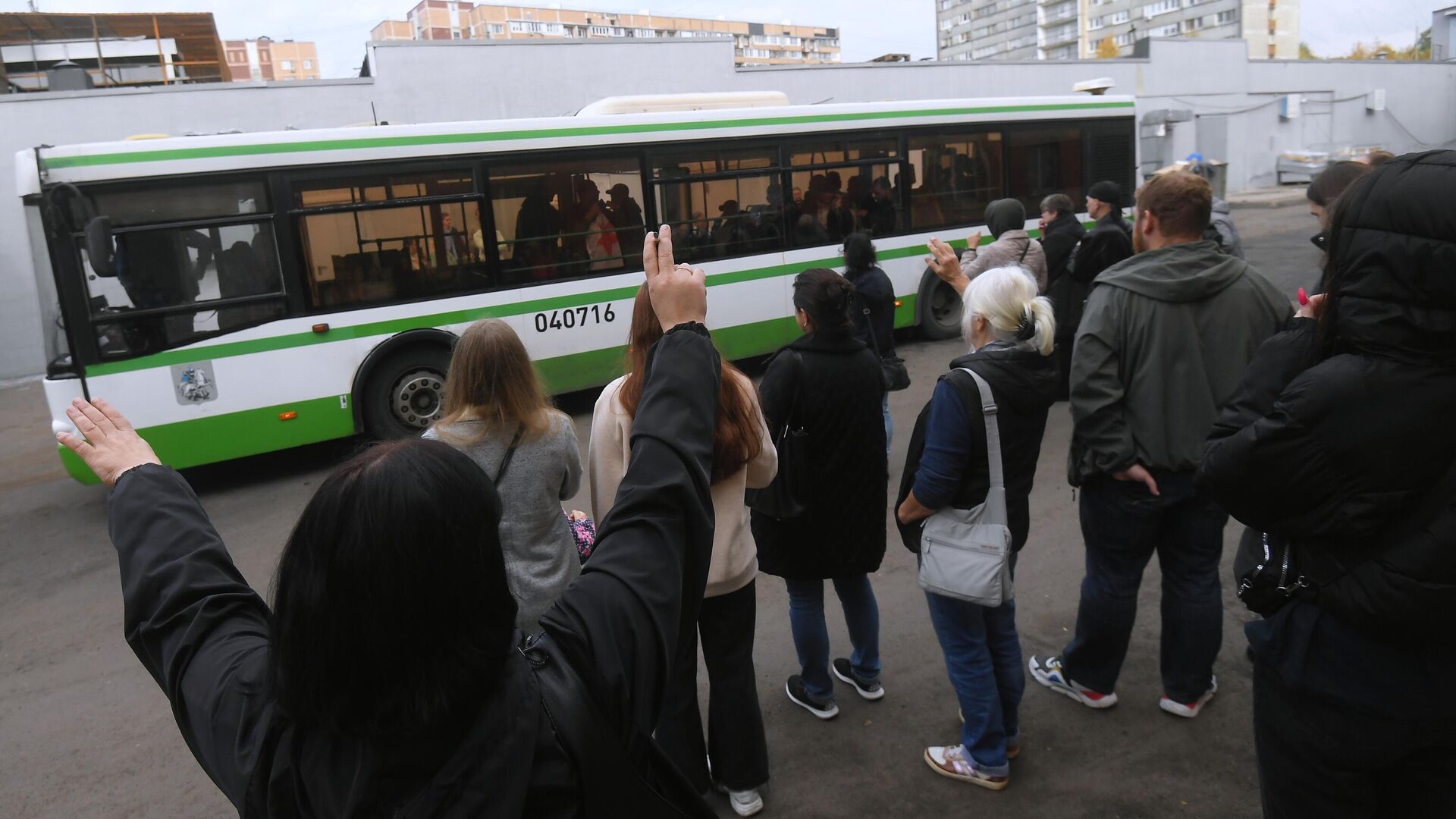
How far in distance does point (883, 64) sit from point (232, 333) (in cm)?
1949

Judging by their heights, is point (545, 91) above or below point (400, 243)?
above

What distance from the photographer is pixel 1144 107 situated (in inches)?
1203

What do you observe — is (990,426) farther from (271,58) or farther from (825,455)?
(271,58)

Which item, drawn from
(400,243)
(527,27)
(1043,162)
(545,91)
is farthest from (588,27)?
(400,243)

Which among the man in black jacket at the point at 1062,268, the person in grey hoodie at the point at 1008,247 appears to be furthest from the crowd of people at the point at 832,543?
the man in black jacket at the point at 1062,268

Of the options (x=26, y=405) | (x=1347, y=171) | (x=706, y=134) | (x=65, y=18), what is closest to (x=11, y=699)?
(x=1347, y=171)

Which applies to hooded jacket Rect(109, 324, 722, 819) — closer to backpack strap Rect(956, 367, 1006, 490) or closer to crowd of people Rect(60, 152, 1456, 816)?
crowd of people Rect(60, 152, 1456, 816)

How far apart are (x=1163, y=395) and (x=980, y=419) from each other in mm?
766

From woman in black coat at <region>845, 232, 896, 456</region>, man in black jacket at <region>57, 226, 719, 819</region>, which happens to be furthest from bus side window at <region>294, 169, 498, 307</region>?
man in black jacket at <region>57, 226, 719, 819</region>

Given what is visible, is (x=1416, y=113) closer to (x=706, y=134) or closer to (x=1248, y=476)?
(x=706, y=134)

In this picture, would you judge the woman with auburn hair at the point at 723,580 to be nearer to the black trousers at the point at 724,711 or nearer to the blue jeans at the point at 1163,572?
the black trousers at the point at 724,711

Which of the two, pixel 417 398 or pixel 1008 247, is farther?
pixel 417 398

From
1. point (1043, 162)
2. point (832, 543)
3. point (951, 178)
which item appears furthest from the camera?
point (1043, 162)

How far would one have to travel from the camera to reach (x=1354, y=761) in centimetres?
202
